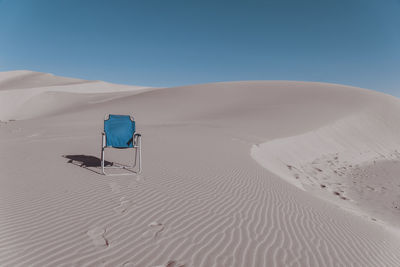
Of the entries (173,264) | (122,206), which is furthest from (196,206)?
(173,264)

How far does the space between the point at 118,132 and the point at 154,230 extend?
152 inches

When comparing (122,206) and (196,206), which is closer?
(122,206)

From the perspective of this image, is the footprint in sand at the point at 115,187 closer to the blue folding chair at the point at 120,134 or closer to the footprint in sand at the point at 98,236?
the blue folding chair at the point at 120,134

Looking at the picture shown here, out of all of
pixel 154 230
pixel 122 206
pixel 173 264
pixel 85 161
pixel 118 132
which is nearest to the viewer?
pixel 173 264

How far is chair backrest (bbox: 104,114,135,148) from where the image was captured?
6520 mm

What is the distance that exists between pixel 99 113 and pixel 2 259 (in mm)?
23057

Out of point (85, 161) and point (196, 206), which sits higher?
point (85, 161)

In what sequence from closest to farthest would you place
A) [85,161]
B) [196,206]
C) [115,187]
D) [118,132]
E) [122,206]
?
[122,206] → [196,206] → [115,187] → [118,132] → [85,161]

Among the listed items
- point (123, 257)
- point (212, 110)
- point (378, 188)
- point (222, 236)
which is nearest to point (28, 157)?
point (123, 257)

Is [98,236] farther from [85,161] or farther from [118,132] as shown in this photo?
[85,161]

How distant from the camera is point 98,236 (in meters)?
3.11

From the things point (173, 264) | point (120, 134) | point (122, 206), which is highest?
point (120, 134)

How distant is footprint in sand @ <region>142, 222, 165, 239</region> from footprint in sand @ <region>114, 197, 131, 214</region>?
0.64 meters

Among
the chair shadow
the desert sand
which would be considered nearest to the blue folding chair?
the chair shadow
